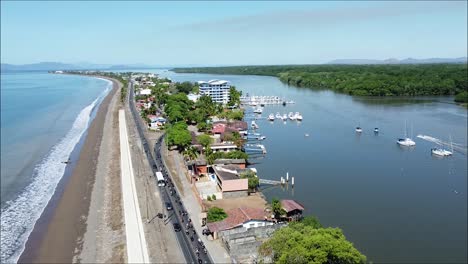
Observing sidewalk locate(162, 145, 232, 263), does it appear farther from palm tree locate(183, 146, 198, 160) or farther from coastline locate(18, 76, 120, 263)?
coastline locate(18, 76, 120, 263)

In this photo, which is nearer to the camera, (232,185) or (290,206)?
(290,206)

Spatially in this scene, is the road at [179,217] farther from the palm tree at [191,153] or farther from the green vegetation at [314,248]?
the green vegetation at [314,248]

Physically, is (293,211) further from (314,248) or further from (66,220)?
(66,220)

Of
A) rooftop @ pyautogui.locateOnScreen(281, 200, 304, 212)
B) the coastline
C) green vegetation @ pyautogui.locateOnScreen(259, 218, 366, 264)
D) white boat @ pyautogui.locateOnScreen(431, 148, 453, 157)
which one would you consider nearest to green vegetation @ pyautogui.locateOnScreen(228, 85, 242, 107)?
the coastline

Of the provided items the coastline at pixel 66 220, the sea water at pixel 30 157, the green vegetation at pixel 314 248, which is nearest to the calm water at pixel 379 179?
the green vegetation at pixel 314 248

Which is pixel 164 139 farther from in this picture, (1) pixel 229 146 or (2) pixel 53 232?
(2) pixel 53 232

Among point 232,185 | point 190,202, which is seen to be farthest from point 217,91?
point 190,202
